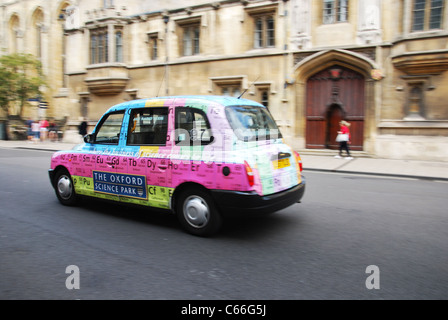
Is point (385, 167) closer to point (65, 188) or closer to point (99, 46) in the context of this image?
point (65, 188)

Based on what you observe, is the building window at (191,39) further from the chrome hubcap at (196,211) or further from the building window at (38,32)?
the building window at (38,32)

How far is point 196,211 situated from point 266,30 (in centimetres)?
1531

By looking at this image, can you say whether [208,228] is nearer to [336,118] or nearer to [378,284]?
[378,284]

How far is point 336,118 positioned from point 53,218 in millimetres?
13981

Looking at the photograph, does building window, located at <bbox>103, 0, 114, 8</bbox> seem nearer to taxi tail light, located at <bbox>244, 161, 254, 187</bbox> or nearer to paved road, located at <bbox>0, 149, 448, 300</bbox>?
paved road, located at <bbox>0, 149, 448, 300</bbox>

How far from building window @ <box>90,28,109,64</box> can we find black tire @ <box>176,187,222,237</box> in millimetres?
19825

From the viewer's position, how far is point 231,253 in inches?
161

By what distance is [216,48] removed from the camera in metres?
19.0

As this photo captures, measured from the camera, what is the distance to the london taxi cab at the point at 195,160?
14.4ft

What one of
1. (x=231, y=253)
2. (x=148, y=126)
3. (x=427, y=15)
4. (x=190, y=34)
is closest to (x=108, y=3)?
(x=190, y=34)

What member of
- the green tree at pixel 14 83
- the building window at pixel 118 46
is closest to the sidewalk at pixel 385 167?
the building window at pixel 118 46

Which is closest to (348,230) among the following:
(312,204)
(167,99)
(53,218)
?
(312,204)

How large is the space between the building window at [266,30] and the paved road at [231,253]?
1308cm

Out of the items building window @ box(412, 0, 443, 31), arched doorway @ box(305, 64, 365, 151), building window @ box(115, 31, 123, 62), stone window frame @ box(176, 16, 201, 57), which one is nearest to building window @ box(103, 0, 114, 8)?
building window @ box(115, 31, 123, 62)
